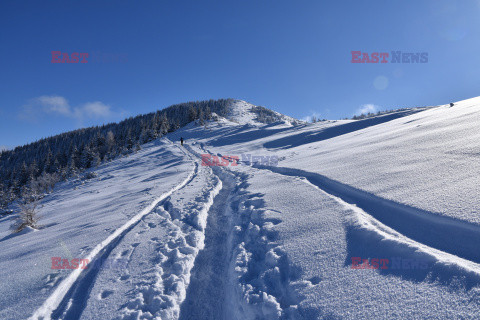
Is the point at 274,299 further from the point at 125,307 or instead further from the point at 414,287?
the point at 125,307

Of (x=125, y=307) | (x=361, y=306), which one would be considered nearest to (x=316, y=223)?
(x=361, y=306)

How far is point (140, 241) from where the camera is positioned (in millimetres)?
5621

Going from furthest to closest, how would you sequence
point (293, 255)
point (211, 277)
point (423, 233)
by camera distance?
point (211, 277) < point (293, 255) < point (423, 233)

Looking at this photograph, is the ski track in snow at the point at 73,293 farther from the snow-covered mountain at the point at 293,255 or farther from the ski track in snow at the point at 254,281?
the ski track in snow at the point at 254,281

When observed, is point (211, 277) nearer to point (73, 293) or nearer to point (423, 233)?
point (73, 293)

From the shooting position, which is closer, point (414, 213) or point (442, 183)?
point (414, 213)

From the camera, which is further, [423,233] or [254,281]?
[254,281]

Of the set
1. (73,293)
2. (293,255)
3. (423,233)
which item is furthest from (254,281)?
(73,293)

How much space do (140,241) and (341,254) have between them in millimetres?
4714

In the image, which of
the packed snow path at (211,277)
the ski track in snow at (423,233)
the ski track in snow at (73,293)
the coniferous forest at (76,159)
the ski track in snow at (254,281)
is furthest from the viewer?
the coniferous forest at (76,159)

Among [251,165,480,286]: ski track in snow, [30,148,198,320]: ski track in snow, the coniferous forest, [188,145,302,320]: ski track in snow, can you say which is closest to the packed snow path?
[188,145,302,320]: ski track in snow

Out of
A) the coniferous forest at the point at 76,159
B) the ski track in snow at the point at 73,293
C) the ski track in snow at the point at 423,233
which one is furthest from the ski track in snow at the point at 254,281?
the coniferous forest at the point at 76,159

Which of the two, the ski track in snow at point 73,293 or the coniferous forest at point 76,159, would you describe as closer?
the ski track in snow at point 73,293

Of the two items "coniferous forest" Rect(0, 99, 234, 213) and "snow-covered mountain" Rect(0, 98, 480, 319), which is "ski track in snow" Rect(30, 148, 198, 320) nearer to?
"snow-covered mountain" Rect(0, 98, 480, 319)
